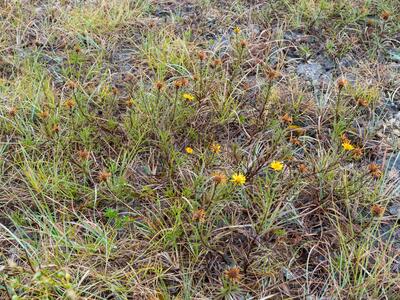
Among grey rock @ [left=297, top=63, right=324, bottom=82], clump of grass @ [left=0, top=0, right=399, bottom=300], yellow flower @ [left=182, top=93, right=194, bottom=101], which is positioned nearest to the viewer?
clump of grass @ [left=0, top=0, right=399, bottom=300]

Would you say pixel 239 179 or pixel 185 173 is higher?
pixel 239 179

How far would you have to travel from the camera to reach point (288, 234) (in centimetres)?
200

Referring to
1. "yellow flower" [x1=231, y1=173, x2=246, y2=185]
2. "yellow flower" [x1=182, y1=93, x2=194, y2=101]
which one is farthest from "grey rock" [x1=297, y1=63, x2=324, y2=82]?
"yellow flower" [x1=231, y1=173, x2=246, y2=185]

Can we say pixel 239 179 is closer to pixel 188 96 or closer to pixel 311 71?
pixel 188 96

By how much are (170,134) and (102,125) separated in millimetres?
363

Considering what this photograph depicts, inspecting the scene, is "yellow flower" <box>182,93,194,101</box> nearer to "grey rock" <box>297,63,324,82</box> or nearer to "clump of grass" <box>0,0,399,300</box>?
"clump of grass" <box>0,0,399,300</box>

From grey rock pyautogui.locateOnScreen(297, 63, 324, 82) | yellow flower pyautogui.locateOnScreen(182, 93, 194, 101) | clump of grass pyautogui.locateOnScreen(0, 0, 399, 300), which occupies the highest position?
yellow flower pyautogui.locateOnScreen(182, 93, 194, 101)

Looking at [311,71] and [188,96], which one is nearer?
[188,96]

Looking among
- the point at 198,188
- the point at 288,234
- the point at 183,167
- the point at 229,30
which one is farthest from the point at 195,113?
the point at 229,30

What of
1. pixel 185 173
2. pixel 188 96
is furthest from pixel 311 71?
pixel 185 173

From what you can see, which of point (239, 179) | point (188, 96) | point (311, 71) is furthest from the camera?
point (311, 71)

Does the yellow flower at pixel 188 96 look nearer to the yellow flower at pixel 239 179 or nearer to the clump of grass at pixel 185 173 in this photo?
the clump of grass at pixel 185 173

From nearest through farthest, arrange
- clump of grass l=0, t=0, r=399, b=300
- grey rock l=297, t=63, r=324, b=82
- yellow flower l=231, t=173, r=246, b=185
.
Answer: clump of grass l=0, t=0, r=399, b=300, yellow flower l=231, t=173, r=246, b=185, grey rock l=297, t=63, r=324, b=82

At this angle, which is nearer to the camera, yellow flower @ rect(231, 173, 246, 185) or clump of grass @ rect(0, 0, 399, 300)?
clump of grass @ rect(0, 0, 399, 300)
